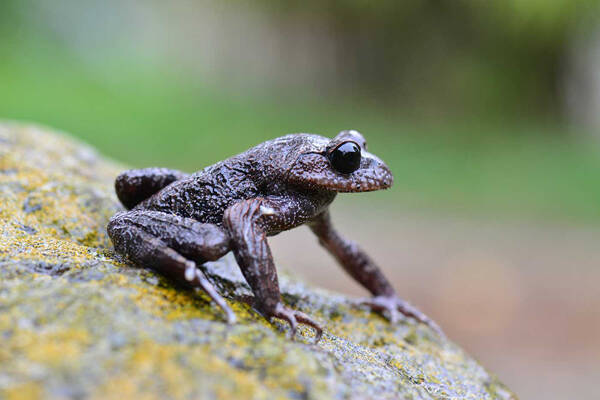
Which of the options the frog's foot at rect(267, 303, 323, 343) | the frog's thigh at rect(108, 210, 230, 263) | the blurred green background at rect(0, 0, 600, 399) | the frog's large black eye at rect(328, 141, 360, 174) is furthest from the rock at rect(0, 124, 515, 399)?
the blurred green background at rect(0, 0, 600, 399)

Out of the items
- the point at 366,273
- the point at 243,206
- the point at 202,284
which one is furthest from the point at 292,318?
the point at 366,273

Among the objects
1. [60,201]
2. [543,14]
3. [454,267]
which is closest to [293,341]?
[60,201]

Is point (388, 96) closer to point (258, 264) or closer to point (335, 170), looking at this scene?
point (335, 170)

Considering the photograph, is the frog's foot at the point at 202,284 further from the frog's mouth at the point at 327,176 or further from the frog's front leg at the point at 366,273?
the frog's front leg at the point at 366,273

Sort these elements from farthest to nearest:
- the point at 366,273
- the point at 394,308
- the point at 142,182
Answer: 1. the point at 366,273
2. the point at 394,308
3. the point at 142,182

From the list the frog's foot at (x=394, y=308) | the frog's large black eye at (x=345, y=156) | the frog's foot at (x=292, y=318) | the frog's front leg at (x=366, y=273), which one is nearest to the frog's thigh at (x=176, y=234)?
the frog's foot at (x=292, y=318)

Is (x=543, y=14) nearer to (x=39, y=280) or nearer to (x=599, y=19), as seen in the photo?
(x=599, y=19)

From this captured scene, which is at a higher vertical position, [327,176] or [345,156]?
[345,156]

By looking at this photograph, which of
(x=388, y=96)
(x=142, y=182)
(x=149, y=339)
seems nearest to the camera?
(x=149, y=339)
